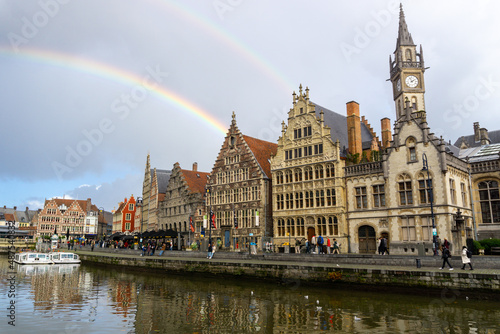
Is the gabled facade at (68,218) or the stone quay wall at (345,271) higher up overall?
the gabled facade at (68,218)

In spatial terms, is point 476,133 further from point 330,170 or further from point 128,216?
point 128,216

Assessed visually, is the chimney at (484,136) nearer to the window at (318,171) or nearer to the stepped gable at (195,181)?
the window at (318,171)

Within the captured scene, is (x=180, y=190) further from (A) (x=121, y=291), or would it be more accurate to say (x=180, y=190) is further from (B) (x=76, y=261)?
(A) (x=121, y=291)

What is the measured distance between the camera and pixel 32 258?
166 ft

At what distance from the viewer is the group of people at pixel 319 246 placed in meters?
35.2

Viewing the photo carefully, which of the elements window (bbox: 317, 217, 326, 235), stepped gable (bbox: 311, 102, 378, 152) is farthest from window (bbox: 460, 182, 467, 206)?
window (bbox: 317, 217, 326, 235)

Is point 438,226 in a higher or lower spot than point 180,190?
lower

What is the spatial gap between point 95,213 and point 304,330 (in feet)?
392

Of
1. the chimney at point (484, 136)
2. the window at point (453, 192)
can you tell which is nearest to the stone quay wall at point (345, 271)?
the window at point (453, 192)

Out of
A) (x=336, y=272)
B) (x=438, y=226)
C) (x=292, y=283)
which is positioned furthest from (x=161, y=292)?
(x=438, y=226)

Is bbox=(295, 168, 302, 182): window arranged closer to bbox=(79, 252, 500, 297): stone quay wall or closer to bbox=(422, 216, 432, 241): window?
bbox=(79, 252, 500, 297): stone quay wall

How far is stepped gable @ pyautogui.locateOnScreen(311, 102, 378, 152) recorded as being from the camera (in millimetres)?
47812

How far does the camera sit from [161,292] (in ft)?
84.4

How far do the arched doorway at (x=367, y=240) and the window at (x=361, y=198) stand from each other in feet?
7.16
